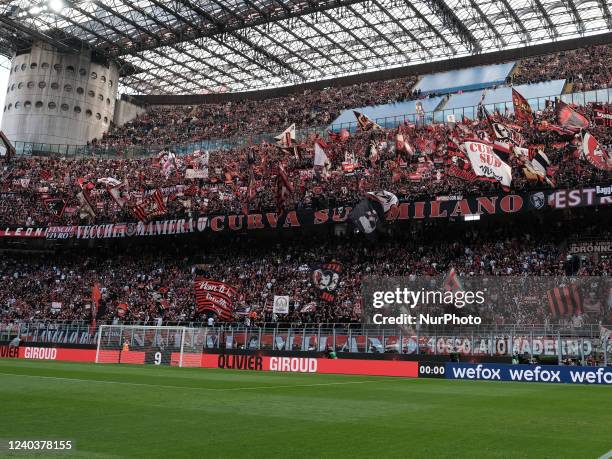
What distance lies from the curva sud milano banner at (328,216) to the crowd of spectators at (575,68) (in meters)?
17.1

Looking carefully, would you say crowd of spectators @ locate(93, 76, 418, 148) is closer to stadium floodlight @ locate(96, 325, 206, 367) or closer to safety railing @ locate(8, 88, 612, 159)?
safety railing @ locate(8, 88, 612, 159)

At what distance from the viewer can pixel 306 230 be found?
5184cm

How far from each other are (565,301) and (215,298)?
66.5ft

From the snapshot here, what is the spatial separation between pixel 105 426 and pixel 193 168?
42.7m

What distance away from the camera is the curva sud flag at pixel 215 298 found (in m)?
40.2

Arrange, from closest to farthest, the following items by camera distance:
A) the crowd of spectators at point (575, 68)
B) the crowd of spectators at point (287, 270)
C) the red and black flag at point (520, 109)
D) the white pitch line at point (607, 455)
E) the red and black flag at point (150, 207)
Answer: the white pitch line at point (607, 455) → the crowd of spectators at point (287, 270) → the red and black flag at point (520, 109) → the red and black flag at point (150, 207) → the crowd of spectators at point (575, 68)

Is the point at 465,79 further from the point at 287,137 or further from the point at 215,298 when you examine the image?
the point at 215,298

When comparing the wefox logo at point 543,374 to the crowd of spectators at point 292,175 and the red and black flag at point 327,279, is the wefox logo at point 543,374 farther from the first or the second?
the crowd of spectators at point 292,175

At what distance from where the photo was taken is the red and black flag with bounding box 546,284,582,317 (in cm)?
3047

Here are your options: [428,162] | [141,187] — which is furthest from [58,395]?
[141,187]

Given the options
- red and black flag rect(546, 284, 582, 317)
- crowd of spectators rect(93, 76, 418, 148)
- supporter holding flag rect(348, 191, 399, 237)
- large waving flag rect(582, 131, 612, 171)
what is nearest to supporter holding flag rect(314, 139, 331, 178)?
supporter holding flag rect(348, 191, 399, 237)

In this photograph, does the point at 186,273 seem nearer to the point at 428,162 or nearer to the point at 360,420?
the point at 428,162

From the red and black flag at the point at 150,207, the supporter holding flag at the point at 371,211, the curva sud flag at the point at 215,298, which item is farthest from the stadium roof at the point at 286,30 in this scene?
the curva sud flag at the point at 215,298

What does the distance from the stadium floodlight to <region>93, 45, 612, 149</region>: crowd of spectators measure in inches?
1238
